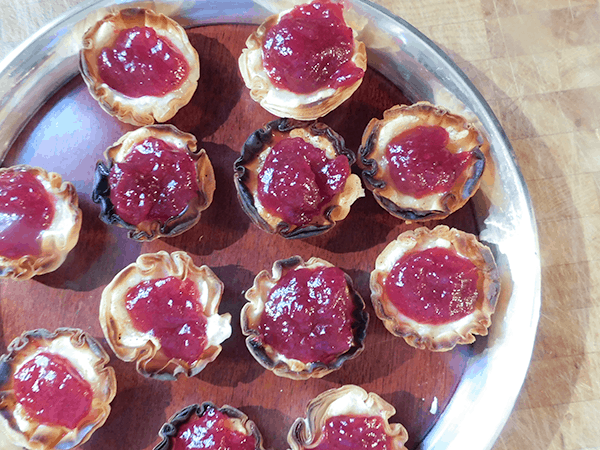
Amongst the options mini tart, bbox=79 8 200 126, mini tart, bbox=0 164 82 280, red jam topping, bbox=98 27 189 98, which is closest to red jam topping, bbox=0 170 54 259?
mini tart, bbox=0 164 82 280

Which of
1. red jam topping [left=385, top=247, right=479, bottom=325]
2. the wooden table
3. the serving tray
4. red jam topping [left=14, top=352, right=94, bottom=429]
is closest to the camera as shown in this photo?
red jam topping [left=14, top=352, right=94, bottom=429]

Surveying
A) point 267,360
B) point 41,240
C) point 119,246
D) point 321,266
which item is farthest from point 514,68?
point 41,240

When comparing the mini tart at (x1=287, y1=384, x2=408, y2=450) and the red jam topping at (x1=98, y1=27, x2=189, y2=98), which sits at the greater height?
the red jam topping at (x1=98, y1=27, x2=189, y2=98)

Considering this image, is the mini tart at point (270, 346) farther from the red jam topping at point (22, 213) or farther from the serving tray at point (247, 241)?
the red jam topping at point (22, 213)

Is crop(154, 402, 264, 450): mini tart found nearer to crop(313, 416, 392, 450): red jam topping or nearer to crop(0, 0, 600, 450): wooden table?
crop(313, 416, 392, 450): red jam topping

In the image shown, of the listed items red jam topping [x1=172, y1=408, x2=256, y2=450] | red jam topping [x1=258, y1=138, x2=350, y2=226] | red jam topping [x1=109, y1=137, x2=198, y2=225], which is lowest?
red jam topping [x1=172, y1=408, x2=256, y2=450]

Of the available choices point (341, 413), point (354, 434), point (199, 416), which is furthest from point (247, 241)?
point (354, 434)

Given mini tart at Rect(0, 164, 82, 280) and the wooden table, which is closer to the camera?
mini tart at Rect(0, 164, 82, 280)

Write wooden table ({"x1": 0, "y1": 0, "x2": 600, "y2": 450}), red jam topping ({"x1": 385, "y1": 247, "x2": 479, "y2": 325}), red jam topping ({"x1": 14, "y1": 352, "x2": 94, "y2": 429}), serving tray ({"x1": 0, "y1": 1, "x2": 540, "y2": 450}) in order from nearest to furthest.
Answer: red jam topping ({"x1": 14, "y1": 352, "x2": 94, "y2": 429}), red jam topping ({"x1": 385, "y1": 247, "x2": 479, "y2": 325}), serving tray ({"x1": 0, "y1": 1, "x2": 540, "y2": 450}), wooden table ({"x1": 0, "y1": 0, "x2": 600, "y2": 450})
